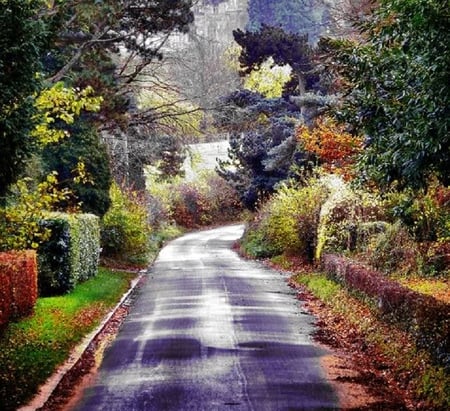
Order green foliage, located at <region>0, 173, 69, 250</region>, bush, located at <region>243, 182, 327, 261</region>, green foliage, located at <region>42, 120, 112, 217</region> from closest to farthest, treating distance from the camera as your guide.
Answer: green foliage, located at <region>0, 173, 69, 250</region> < green foliage, located at <region>42, 120, 112, 217</region> < bush, located at <region>243, 182, 327, 261</region>

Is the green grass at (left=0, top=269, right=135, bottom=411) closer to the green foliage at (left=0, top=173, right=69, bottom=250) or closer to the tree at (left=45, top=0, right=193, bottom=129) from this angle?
the green foliage at (left=0, top=173, right=69, bottom=250)

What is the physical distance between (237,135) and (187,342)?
34.4 metres

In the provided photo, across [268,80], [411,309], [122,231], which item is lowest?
[411,309]

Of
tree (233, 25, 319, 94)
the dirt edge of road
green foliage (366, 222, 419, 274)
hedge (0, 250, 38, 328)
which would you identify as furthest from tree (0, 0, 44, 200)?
tree (233, 25, 319, 94)

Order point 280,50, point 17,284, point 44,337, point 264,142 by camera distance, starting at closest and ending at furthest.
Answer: point 44,337 < point 17,284 < point 280,50 < point 264,142

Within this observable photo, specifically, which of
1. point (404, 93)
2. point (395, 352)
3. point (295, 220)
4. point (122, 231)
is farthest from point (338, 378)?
point (122, 231)

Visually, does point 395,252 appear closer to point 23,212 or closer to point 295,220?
point 23,212

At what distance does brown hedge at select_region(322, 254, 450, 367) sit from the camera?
11133 millimetres

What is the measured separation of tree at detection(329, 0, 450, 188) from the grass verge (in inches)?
106

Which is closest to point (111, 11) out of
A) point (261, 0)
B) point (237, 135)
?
point (237, 135)

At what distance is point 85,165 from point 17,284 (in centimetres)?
1453

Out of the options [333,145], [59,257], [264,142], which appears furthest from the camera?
[264,142]

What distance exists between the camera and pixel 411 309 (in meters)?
13.0

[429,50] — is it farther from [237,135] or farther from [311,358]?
[237,135]
